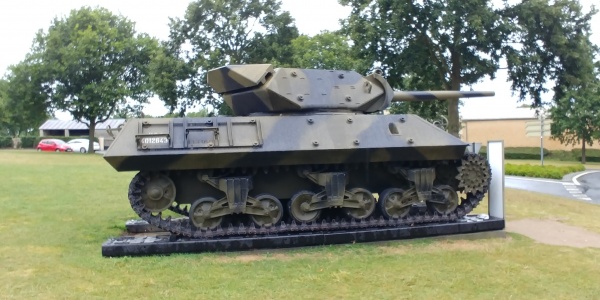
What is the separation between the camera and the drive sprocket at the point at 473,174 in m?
11.4

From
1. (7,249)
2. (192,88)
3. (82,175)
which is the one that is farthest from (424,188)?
(192,88)

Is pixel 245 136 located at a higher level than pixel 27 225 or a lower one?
higher

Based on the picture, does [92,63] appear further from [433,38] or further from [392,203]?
[392,203]

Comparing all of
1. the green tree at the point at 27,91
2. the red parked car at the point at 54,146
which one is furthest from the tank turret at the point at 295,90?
the red parked car at the point at 54,146

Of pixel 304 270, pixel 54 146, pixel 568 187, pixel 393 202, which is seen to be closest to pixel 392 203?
pixel 393 202

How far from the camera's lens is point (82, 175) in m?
26.2

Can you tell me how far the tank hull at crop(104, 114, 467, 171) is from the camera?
973 centimetres

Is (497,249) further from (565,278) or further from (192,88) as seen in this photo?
(192,88)

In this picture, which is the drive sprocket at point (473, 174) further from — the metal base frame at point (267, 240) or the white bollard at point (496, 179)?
the metal base frame at point (267, 240)

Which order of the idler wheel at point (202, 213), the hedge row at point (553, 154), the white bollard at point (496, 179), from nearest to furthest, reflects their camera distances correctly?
1. the idler wheel at point (202, 213)
2. the white bollard at point (496, 179)
3. the hedge row at point (553, 154)

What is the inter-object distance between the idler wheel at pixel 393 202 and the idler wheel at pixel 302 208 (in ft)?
4.26

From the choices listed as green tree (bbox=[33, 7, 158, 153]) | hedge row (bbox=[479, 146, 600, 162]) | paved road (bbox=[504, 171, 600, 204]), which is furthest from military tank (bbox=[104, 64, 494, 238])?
hedge row (bbox=[479, 146, 600, 162])

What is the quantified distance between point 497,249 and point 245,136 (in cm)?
452

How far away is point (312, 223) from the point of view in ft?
35.4
